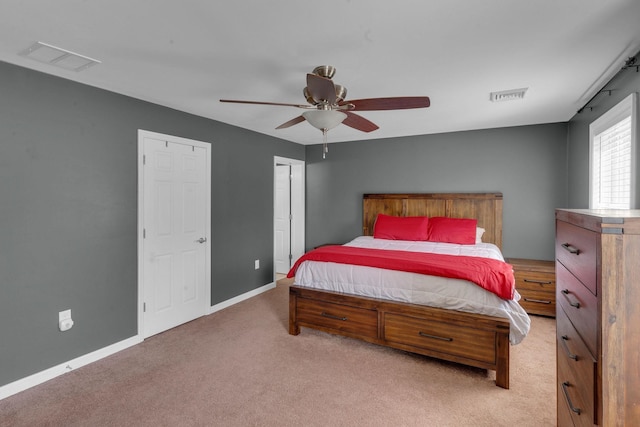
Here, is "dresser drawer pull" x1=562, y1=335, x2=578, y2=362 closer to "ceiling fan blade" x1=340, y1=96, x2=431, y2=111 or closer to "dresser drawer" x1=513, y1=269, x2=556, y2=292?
"ceiling fan blade" x1=340, y1=96, x2=431, y2=111

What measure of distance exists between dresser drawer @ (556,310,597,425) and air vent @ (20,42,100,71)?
319 cm

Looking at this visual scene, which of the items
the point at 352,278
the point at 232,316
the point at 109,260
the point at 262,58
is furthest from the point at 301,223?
the point at 262,58

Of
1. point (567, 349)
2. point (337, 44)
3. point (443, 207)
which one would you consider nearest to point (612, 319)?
point (567, 349)

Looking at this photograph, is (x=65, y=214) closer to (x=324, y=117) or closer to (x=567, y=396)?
(x=324, y=117)

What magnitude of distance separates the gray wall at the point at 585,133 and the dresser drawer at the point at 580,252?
1306 mm

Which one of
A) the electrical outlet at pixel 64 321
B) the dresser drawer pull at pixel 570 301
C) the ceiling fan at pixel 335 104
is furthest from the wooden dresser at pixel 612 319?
the electrical outlet at pixel 64 321

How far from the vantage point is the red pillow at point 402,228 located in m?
4.41

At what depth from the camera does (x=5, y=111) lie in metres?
2.27

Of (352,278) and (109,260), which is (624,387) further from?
(109,260)

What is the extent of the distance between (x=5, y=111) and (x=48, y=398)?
206cm

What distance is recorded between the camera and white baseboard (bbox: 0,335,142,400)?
229 cm

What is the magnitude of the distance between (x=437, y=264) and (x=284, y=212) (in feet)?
11.4

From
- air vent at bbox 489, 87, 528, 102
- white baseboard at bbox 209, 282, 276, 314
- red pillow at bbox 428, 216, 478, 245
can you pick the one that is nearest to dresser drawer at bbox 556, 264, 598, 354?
air vent at bbox 489, 87, 528, 102

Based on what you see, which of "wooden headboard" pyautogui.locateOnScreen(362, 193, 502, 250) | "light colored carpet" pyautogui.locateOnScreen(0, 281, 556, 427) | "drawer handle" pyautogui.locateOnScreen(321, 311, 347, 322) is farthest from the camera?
"wooden headboard" pyautogui.locateOnScreen(362, 193, 502, 250)
